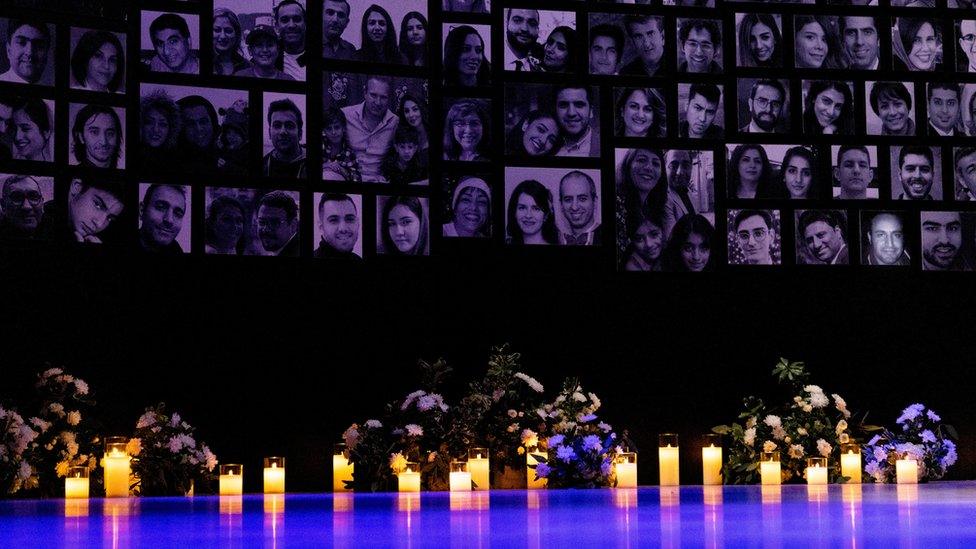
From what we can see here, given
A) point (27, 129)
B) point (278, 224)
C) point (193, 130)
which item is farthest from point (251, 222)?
point (27, 129)

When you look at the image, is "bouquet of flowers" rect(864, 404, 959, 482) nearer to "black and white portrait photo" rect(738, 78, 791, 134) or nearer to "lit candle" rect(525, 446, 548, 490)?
"lit candle" rect(525, 446, 548, 490)

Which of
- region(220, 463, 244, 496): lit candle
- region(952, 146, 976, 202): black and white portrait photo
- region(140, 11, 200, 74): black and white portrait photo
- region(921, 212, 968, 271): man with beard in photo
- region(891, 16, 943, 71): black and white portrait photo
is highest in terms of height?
region(891, 16, 943, 71): black and white portrait photo

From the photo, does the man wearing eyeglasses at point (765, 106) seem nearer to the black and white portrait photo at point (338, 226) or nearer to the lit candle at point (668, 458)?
the lit candle at point (668, 458)

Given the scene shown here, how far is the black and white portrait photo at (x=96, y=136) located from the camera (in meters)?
9.33

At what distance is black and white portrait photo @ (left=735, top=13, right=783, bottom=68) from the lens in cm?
1106

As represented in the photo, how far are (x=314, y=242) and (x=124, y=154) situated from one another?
4.83 feet

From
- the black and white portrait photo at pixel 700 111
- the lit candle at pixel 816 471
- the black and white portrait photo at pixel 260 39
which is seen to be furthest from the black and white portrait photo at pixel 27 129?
the lit candle at pixel 816 471

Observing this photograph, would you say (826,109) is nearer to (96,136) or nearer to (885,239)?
(885,239)

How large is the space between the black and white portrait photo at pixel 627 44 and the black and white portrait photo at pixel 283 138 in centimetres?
241

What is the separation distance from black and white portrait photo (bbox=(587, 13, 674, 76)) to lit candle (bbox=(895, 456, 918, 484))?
140 inches

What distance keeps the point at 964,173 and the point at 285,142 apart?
554 centimetres

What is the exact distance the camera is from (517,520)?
17.8 feet

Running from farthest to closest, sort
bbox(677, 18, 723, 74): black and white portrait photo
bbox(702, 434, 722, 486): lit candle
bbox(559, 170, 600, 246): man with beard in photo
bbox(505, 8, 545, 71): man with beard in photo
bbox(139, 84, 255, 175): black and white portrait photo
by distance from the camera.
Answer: bbox(677, 18, 723, 74): black and white portrait photo
bbox(505, 8, 545, 71): man with beard in photo
bbox(559, 170, 600, 246): man with beard in photo
bbox(702, 434, 722, 486): lit candle
bbox(139, 84, 255, 175): black and white portrait photo

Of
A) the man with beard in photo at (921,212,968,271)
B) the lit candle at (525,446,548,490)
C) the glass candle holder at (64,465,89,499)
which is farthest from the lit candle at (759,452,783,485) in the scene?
the glass candle holder at (64,465,89,499)
